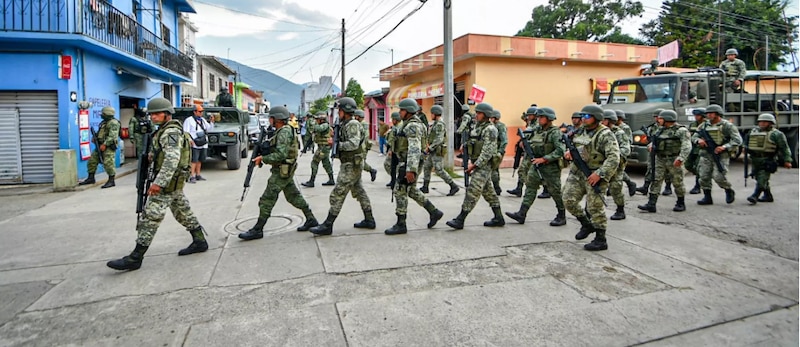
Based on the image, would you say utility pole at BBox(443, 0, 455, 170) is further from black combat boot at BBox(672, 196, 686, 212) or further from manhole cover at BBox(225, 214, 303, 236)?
manhole cover at BBox(225, 214, 303, 236)

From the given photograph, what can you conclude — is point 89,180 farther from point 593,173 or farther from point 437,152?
point 593,173

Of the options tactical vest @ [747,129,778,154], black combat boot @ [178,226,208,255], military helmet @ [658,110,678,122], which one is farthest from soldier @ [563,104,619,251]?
tactical vest @ [747,129,778,154]

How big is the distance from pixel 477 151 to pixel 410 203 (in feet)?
6.13

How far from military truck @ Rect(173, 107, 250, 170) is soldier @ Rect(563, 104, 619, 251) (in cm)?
929

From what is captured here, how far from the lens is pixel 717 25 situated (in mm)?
27641

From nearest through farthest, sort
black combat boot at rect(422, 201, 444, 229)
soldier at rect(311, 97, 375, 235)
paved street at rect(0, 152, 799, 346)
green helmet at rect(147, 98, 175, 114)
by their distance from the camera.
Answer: paved street at rect(0, 152, 799, 346) < green helmet at rect(147, 98, 175, 114) < soldier at rect(311, 97, 375, 235) < black combat boot at rect(422, 201, 444, 229)

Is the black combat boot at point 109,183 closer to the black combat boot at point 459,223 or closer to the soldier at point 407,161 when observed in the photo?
the soldier at point 407,161

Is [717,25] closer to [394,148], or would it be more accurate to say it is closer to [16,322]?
[394,148]

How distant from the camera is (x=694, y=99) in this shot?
427 inches

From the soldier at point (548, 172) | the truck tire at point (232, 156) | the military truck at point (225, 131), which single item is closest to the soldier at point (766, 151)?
the soldier at point (548, 172)

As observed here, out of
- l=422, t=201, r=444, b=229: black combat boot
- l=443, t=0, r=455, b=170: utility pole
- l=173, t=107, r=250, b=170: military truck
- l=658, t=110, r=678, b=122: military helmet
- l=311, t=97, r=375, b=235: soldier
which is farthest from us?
l=173, t=107, r=250, b=170: military truck

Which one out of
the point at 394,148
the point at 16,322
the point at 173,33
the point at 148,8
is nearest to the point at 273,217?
the point at 394,148

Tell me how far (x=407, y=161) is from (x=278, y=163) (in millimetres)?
1420

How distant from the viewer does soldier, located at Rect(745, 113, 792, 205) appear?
23.2ft
